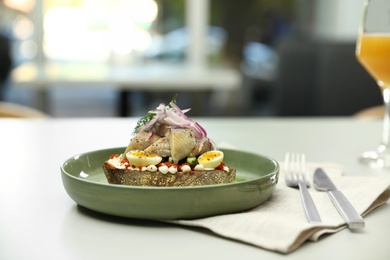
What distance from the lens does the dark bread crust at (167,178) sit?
0.85m

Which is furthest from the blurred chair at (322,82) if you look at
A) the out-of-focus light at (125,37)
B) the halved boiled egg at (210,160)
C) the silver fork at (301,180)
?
the halved boiled egg at (210,160)

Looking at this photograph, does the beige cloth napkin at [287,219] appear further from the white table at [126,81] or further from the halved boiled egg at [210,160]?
the white table at [126,81]

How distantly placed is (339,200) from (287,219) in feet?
0.45

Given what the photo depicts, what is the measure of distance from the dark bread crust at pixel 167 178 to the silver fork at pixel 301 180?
0.12 m

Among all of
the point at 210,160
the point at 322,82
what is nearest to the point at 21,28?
the point at 322,82

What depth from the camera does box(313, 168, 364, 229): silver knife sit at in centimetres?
78

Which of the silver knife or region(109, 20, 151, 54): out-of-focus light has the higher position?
the silver knife

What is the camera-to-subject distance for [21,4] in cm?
587

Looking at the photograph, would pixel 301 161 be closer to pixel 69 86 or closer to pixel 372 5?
pixel 372 5

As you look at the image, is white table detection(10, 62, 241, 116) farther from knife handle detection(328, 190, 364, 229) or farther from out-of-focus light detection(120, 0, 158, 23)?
knife handle detection(328, 190, 364, 229)

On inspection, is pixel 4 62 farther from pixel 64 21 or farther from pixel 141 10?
pixel 141 10

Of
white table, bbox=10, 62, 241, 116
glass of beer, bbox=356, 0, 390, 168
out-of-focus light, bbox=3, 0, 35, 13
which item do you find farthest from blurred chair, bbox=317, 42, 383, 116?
out-of-focus light, bbox=3, 0, 35, 13

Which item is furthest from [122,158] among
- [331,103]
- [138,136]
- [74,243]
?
[331,103]

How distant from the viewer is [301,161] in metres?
1.13
